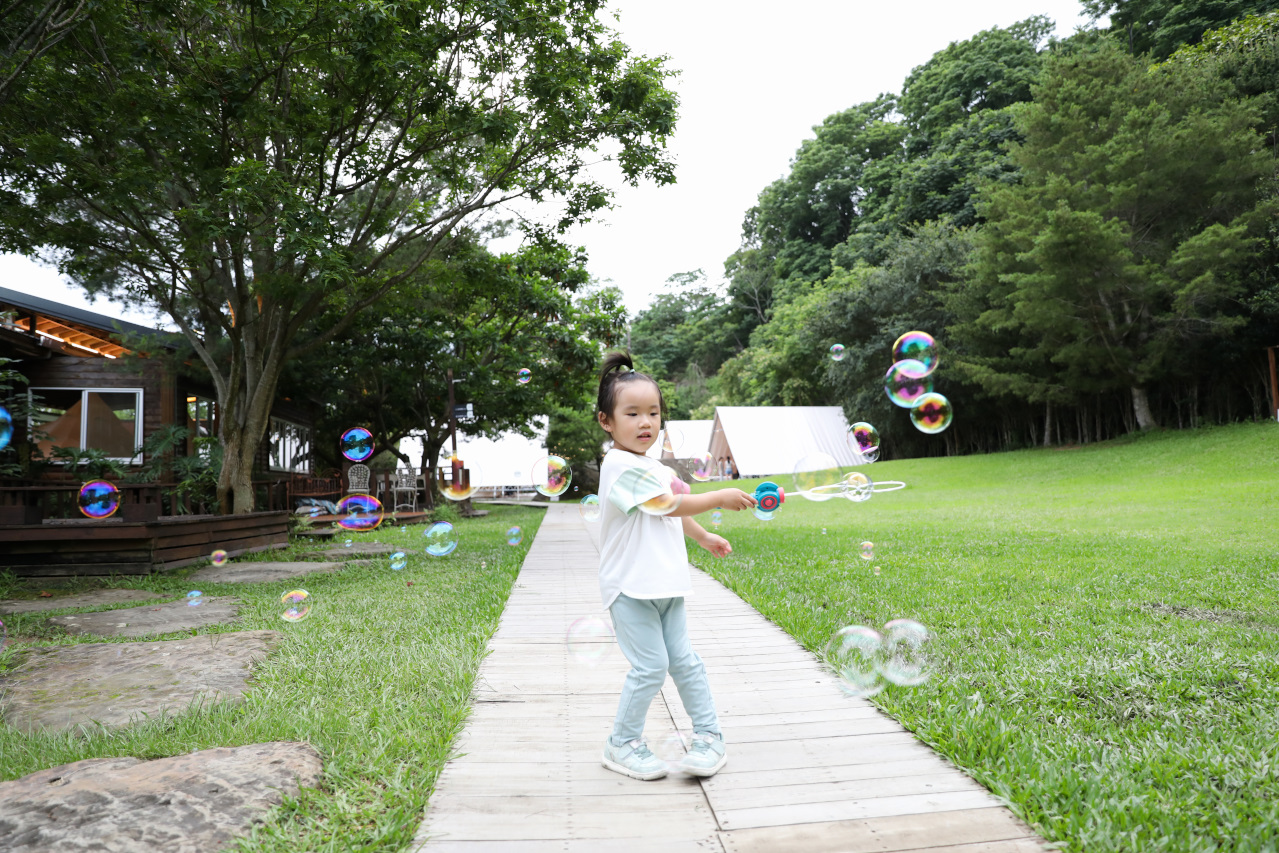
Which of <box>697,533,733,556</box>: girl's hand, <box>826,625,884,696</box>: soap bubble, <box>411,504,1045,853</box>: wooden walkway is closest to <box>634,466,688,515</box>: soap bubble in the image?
<box>697,533,733,556</box>: girl's hand

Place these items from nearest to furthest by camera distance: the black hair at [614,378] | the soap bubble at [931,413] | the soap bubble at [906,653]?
the black hair at [614,378] → the soap bubble at [906,653] → the soap bubble at [931,413]

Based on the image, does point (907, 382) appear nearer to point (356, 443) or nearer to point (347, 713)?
point (347, 713)

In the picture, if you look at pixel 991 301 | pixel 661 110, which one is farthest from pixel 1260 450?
pixel 661 110

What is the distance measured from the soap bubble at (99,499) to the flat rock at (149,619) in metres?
2.63

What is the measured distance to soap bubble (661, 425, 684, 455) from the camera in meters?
37.2

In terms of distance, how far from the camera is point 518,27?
913cm

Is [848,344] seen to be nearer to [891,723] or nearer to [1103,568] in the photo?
[1103,568]

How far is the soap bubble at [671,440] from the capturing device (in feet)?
122

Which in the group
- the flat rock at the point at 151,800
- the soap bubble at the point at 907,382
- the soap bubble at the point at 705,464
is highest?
the soap bubble at the point at 907,382

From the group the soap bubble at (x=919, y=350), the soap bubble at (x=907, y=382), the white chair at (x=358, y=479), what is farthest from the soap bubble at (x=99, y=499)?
the white chair at (x=358, y=479)

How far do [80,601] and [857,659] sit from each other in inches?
293

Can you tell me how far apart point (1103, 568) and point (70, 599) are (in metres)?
10.3

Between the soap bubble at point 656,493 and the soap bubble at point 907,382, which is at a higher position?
the soap bubble at point 907,382

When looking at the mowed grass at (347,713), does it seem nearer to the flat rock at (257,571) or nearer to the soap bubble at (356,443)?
the flat rock at (257,571)
